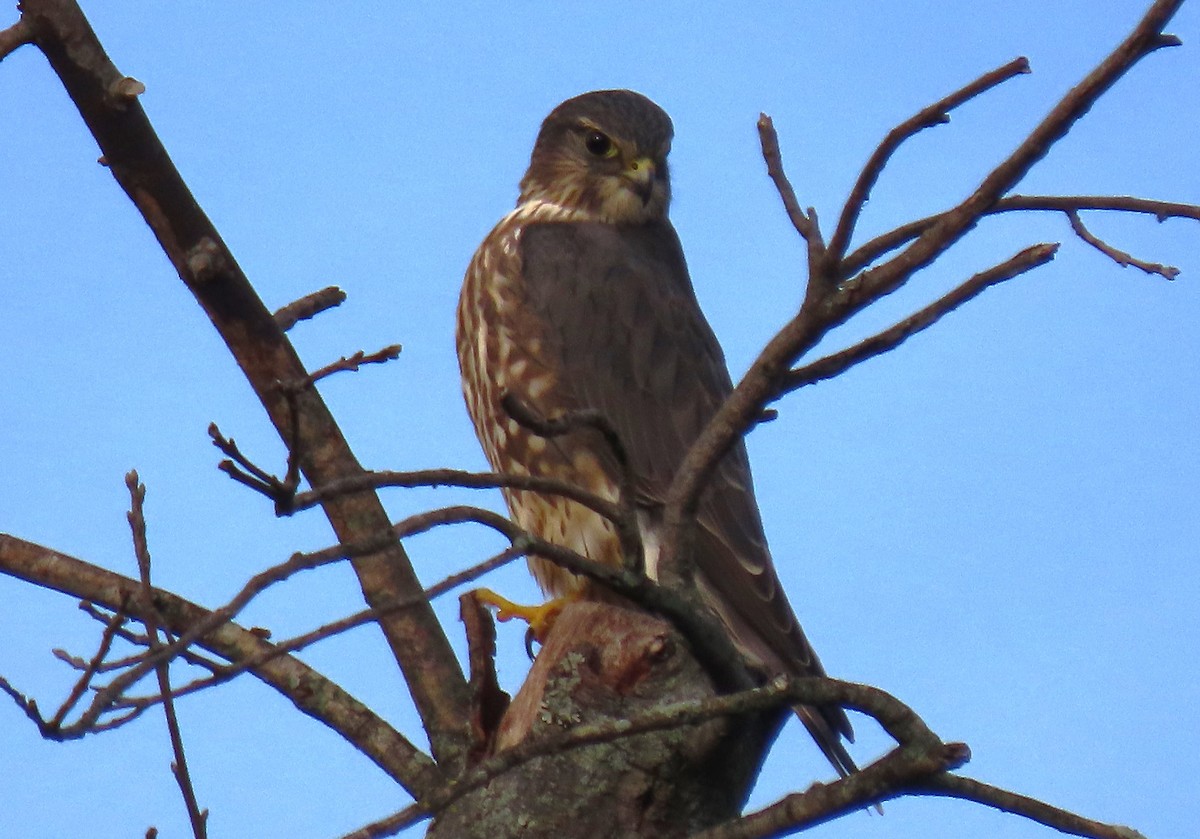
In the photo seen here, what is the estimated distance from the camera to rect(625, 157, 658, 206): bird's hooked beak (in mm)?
5395

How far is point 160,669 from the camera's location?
2383mm

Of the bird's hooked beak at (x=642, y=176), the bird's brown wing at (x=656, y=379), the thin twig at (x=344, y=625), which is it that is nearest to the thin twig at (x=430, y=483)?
the thin twig at (x=344, y=625)

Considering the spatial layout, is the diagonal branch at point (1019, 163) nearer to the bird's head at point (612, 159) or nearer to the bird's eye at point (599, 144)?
the bird's head at point (612, 159)

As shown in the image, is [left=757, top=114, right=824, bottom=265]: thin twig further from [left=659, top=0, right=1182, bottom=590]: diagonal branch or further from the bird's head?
the bird's head

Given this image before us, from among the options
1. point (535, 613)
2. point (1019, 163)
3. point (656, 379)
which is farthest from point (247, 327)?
point (1019, 163)

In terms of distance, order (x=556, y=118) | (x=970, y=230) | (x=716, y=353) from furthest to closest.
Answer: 1. (x=556, y=118)
2. (x=716, y=353)
3. (x=970, y=230)

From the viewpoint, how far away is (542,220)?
17.6 ft

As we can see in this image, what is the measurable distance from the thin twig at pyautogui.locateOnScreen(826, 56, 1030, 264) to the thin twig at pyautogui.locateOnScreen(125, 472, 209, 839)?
117 cm

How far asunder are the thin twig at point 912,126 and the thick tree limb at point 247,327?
152 cm

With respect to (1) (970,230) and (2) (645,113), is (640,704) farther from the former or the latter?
(2) (645,113)

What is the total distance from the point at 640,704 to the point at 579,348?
1.99 m

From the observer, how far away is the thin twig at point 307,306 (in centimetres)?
369

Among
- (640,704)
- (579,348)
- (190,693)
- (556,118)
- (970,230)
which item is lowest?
(190,693)

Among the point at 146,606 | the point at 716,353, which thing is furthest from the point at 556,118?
the point at 146,606
